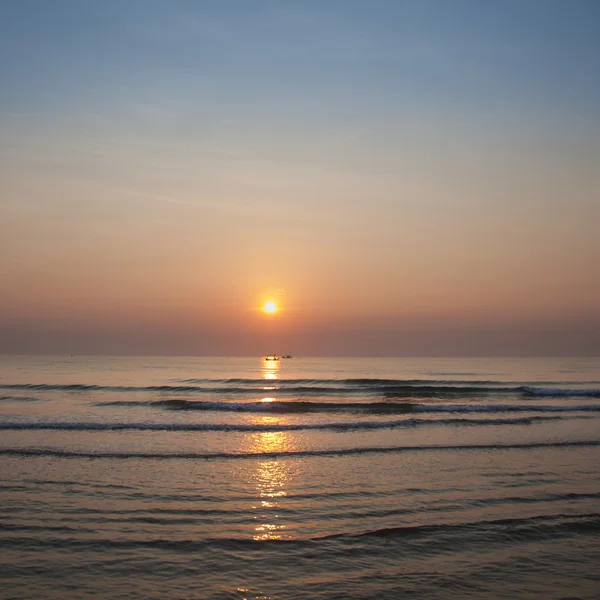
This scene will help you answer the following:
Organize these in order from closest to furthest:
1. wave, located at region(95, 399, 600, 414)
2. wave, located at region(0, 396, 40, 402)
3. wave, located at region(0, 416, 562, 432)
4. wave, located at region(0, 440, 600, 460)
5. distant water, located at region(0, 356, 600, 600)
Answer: distant water, located at region(0, 356, 600, 600) < wave, located at region(0, 440, 600, 460) < wave, located at region(0, 416, 562, 432) < wave, located at region(95, 399, 600, 414) < wave, located at region(0, 396, 40, 402)

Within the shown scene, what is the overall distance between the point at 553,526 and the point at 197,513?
6909 mm

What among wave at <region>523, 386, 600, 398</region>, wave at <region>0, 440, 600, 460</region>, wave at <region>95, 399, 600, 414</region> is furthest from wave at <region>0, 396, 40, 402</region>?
wave at <region>523, 386, 600, 398</region>

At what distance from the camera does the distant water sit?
311 inches

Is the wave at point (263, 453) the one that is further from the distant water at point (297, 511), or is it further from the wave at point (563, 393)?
the wave at point (563, 393)

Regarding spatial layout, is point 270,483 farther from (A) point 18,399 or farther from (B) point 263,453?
(A) point 18,399

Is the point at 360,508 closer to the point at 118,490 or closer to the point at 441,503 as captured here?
the point at 441,503

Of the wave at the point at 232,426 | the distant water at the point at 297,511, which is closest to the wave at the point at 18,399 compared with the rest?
the wave at the point at 232,426

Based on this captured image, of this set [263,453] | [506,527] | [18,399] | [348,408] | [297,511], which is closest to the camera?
[506,527]

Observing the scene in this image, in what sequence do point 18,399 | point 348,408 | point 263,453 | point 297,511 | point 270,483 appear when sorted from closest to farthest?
1. point 297,511
2. point 270,483
3. point 263,453
4. point 348,408
5. point 18,399

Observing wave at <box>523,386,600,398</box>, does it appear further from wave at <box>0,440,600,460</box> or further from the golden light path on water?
the golden light path on water

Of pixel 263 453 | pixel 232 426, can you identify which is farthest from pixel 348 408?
pixel 263 453

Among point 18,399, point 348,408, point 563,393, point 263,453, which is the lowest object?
point 563,393

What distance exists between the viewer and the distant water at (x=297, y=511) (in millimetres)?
7898

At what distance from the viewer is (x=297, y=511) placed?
11.4 meters
